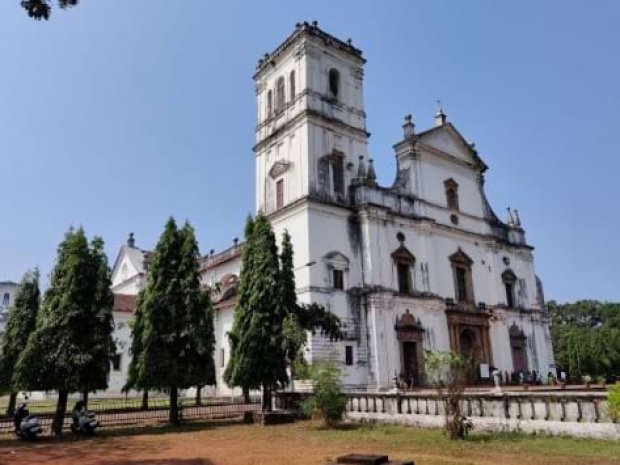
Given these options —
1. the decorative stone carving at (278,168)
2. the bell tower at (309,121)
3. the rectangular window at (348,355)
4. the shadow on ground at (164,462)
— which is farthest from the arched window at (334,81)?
the shadow on ground at (164,462)

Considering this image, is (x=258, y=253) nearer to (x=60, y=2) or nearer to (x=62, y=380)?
(x=62, y=380)

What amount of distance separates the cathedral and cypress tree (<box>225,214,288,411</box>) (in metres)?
6.31

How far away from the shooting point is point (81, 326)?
50.6ft

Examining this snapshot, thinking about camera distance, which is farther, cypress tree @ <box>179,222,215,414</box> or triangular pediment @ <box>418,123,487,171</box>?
triangular pediment @ <box>418,123,487,171</box>

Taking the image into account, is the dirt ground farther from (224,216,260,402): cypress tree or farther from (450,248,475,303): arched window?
(450,248,475,303): arched window

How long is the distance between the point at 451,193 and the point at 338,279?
1161cm

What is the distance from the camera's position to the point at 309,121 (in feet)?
94.7

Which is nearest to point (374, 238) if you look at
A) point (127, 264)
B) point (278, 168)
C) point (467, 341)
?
point (278, 168)

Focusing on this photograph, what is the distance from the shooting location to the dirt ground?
31.0 feet

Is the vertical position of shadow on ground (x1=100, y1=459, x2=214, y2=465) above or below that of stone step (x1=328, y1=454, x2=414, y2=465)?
below

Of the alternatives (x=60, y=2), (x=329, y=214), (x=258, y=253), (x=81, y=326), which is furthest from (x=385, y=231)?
(x=60, y=2)

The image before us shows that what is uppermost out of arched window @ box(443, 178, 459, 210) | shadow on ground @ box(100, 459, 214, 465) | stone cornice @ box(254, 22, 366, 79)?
stone cornice @ box(254, 22, 366, 79)

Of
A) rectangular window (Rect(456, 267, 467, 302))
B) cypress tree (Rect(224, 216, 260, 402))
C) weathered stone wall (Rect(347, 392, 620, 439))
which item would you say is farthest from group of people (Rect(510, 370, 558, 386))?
cypress tree (Rect(224, 216, 260, 402))

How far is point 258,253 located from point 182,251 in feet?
9.09
